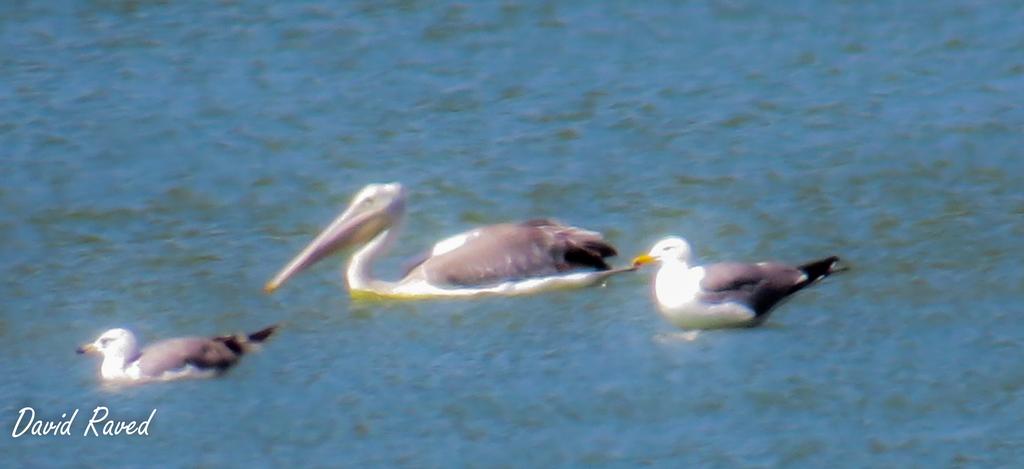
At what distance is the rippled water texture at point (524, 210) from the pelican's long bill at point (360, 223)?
0.18 meters

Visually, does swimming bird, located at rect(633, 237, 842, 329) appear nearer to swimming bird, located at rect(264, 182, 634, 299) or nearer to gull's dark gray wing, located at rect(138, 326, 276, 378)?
swimming bird, located at rect(264, 182, 634, 299)

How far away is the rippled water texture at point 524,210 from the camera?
898 centimetres

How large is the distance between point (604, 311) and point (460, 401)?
1.41 m

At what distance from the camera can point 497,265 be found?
1111cm

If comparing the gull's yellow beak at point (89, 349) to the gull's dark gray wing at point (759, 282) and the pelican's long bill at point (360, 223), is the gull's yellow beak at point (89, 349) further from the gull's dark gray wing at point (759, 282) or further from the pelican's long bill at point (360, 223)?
the gull's dark gray wing at point (759, 282)

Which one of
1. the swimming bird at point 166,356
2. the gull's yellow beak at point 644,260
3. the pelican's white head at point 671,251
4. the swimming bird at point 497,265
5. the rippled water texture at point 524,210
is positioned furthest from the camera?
the swimming bird at point 497,265

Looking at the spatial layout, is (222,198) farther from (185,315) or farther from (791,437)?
(791,437)

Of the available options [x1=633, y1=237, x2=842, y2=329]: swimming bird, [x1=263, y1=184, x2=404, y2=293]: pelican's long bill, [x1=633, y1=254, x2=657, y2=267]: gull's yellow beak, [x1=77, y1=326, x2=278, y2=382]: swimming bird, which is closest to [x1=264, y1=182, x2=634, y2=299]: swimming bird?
[x1=263, y1=184, x2=404, y2=293]: pelican's long bill

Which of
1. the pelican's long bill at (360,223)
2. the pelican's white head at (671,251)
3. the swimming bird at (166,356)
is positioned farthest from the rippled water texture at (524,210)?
the pelican's white head at (671,251)

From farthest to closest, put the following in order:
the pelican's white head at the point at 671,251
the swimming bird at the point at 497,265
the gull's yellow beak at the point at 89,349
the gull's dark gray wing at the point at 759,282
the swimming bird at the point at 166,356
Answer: the swimming bird at the point at 497,265
the pelican's white head at the point at 671,251
the gull's dark gray wing at the point at 759,282
the gull's yellow beak at the point at 89,349
the swimming bird at the point at 166,356

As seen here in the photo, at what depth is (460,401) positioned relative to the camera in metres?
9.25

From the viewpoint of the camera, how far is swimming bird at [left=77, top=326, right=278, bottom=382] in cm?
968

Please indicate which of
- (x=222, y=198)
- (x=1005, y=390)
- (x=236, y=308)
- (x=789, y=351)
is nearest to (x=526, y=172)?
(x=222, y=198)

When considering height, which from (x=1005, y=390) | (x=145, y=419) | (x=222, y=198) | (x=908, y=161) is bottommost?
(x=145, y=419)
